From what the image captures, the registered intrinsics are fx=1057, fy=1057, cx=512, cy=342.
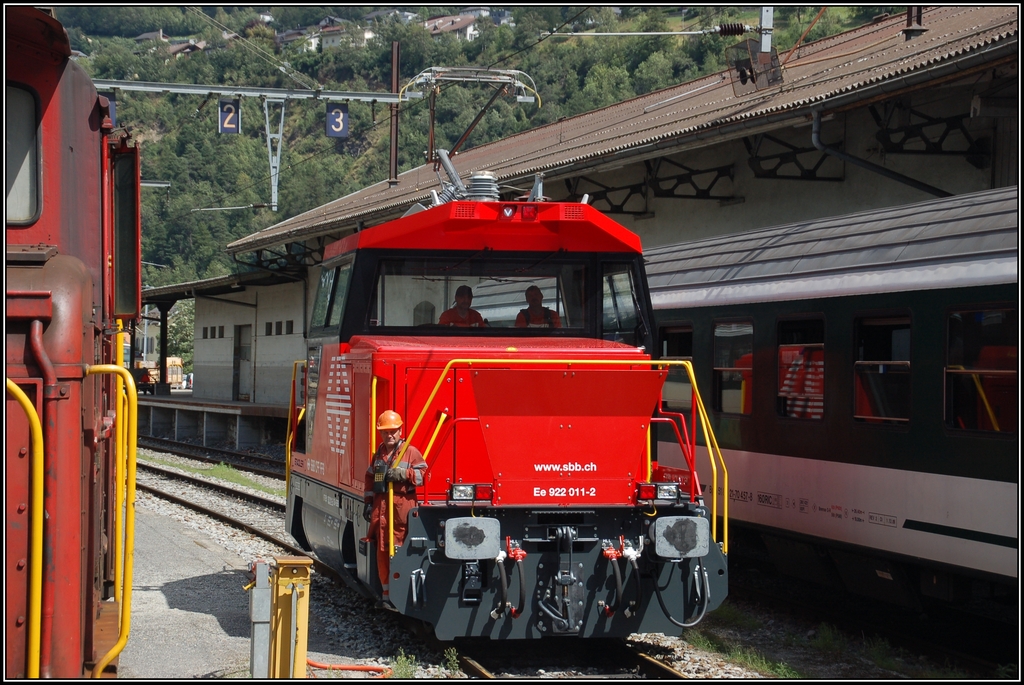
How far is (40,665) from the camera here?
421 centimetres

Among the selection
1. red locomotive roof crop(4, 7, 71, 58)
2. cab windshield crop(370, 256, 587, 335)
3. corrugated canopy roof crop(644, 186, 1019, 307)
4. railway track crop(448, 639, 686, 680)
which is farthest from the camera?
cab windshield crop(370, 256, 587, 335)

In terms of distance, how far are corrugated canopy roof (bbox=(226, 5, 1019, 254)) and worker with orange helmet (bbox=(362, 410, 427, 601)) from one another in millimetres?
2999

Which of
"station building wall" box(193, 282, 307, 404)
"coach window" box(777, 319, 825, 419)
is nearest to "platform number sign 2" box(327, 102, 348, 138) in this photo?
"station building wall" box(193, 282, 307, 404)

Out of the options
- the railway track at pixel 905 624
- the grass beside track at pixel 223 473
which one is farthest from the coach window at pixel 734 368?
the grass beside track at pixel 223 473

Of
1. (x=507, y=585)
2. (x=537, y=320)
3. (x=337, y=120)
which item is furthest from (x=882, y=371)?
(x=337, y=120)

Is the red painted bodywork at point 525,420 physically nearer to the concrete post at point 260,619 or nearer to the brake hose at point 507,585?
the brake hose at point 507,585

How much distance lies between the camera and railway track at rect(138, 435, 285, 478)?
22047 millimetres

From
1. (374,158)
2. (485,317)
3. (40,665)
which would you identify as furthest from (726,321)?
(374,158)

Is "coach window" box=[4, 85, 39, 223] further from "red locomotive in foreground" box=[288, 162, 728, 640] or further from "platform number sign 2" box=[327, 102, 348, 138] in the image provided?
"platform number sign 2" box=[327, 102, 348, 138]

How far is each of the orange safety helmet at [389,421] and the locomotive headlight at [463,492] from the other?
55 cm

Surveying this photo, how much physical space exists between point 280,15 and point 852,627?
131 meters

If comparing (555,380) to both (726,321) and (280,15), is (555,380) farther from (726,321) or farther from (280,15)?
(280,15)

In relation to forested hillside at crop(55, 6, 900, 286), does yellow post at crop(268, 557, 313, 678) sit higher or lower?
lower

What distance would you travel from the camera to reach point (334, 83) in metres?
79.8
